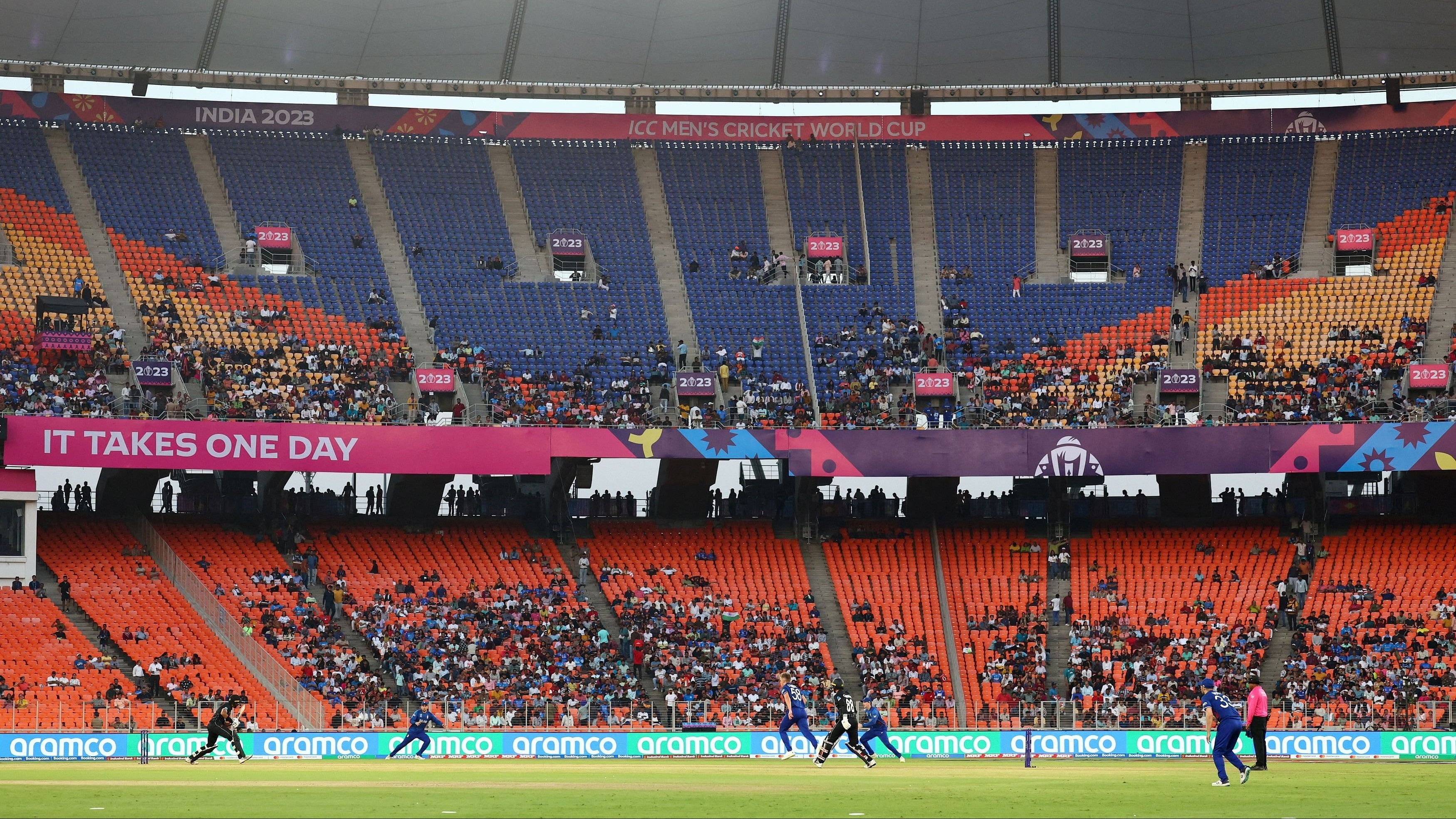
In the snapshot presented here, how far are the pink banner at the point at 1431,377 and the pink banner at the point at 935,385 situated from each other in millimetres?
14661

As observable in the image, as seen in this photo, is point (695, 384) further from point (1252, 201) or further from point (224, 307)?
point (1252, 201)

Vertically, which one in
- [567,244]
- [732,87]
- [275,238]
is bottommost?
[567,244]

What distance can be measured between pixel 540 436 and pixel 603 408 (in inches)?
113

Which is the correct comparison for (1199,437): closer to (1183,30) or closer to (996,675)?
(996,675)

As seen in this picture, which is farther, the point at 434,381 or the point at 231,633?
the point at 434,381

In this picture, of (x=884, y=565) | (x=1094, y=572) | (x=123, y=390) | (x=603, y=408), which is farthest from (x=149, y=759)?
(x=1094, y=572)

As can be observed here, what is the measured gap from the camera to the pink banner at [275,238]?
5997cm

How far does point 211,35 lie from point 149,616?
2486 cm

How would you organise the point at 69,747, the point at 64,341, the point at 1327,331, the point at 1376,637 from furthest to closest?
1. the point at 1327,331
2. the point at 64,341
3. the point at 1376,637
4. the point at 69,747

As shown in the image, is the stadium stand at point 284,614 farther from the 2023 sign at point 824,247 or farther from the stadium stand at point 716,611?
the 2023 sign at point 824,247

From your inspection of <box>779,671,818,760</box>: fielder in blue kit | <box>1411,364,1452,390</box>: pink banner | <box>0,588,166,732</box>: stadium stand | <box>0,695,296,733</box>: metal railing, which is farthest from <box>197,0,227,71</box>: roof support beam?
<box>1411,364,1452,390</box>: pink banner

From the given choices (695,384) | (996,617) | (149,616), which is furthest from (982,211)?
(149,616)

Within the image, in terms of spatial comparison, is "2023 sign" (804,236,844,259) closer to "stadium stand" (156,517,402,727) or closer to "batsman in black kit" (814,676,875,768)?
"stadium stand" (156,517,402,727)

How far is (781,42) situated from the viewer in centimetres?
6412
